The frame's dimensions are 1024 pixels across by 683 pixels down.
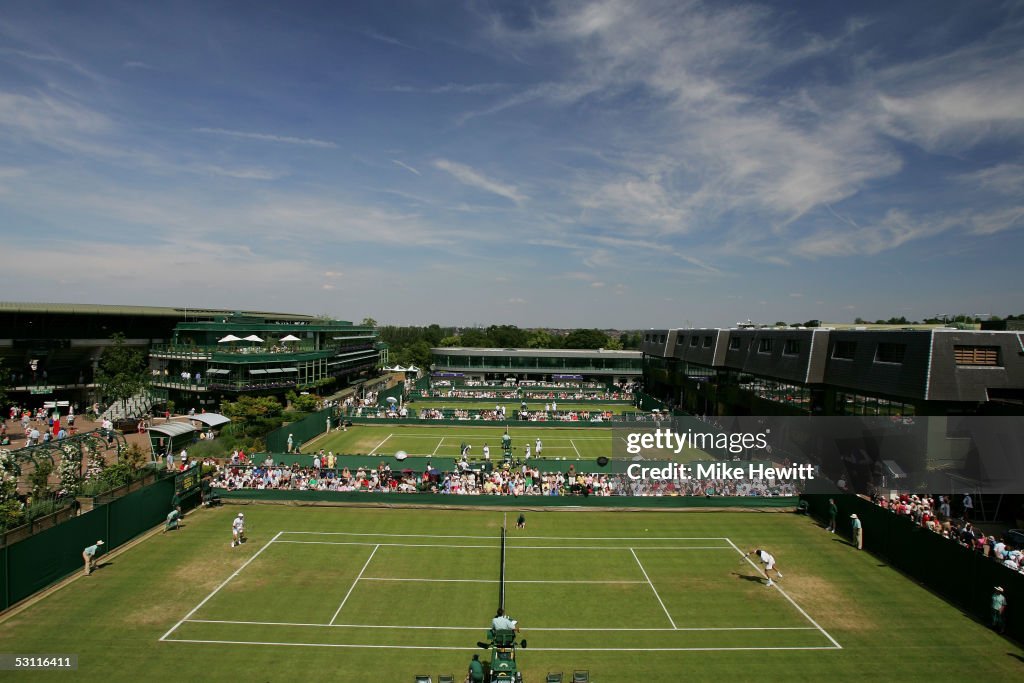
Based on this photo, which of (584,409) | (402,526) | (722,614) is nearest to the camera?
(722,614)

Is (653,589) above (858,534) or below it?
below

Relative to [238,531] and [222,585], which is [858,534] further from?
[238,531]

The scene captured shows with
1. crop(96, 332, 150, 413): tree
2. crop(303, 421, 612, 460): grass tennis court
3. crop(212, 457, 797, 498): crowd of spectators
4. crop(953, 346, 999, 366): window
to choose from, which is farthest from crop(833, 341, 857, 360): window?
crop(96, 332, 150, 413): tree

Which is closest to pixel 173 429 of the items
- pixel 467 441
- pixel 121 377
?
pixel 467 441

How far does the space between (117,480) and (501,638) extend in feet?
59.6

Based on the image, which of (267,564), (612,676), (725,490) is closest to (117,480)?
(267,564)

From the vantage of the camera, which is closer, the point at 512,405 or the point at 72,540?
the point at 72,540

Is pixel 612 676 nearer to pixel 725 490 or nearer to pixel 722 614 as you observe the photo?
pixel 722 614

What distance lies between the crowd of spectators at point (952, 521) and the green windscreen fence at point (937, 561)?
0.58m

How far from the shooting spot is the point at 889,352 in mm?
27531

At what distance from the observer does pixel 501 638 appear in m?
12.6

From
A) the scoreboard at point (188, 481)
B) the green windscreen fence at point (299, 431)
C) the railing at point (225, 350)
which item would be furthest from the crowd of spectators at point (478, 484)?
the railing at point (225, 350)

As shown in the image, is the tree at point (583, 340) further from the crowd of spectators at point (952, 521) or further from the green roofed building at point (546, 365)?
the crowd of spectators at point (952, 521)

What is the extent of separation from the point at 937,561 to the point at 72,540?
1122 inches
